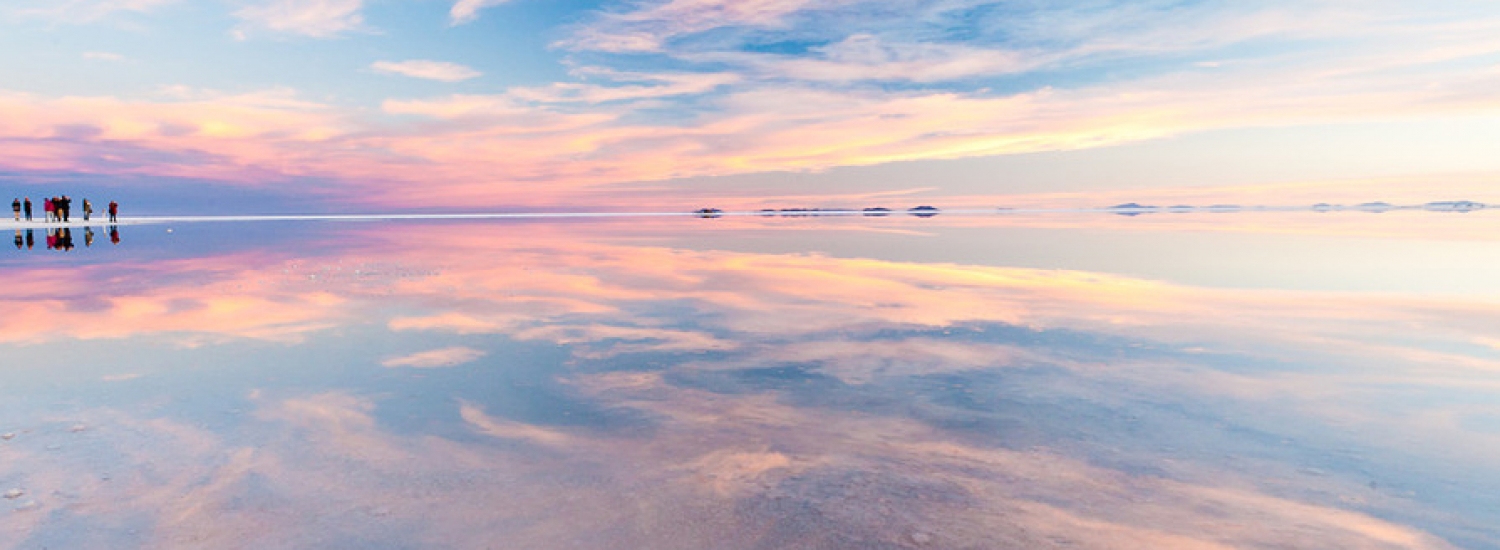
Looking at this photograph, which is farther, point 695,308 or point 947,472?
point 695,308

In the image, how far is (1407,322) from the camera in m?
9.78

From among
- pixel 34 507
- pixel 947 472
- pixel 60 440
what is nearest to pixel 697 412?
pixel 947 472

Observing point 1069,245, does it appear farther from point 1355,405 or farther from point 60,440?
point 60,440

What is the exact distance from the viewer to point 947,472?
4.64 m

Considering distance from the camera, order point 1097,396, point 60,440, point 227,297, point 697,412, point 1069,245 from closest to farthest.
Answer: point 60,440, point 697,412, point 1097,396, point 227,297, point 1069,245

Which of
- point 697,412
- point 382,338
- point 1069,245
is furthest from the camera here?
point 1069,245

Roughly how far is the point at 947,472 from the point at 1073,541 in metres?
0.97

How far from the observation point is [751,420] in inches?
225

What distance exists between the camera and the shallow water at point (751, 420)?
3.96 metres

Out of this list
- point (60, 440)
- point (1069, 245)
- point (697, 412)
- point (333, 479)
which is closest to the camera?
point (333, 479)

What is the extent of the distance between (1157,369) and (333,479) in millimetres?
6761

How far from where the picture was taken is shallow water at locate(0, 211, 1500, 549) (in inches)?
156

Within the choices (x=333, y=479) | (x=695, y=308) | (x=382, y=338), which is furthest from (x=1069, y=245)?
(x=333, y=479)

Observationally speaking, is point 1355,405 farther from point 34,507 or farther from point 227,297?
point 227,297
